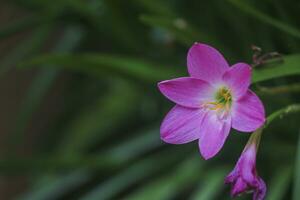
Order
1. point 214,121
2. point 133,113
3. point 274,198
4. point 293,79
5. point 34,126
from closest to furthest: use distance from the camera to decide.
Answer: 1. point 214,121
2. point 293,79
3. point 274,198
4. point 133,113
5. point 34,126

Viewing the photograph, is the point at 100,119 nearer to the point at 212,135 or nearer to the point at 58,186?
the point at 58,186

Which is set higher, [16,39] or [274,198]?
[16,39]

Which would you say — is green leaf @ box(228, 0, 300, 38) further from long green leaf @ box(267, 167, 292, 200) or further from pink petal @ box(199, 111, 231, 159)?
long green leaf @ box(267, 167, 292, 200)

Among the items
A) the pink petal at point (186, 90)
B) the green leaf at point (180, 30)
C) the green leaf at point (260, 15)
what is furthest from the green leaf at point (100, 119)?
the pink petal at point (186, 90)

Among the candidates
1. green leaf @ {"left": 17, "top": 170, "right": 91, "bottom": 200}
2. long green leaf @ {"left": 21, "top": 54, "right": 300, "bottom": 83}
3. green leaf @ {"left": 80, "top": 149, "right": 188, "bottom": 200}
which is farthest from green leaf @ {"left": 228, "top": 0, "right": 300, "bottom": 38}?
green leaf @ {"left": 17, "top": 170, "right": 91, "bottom": 200}

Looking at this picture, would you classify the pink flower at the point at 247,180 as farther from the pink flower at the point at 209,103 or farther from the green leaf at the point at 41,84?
the green leaf at the point at 41,84

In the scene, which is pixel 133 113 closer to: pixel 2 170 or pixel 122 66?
pixel 2 170

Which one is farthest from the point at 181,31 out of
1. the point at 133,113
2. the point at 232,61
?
the point at 133,113
